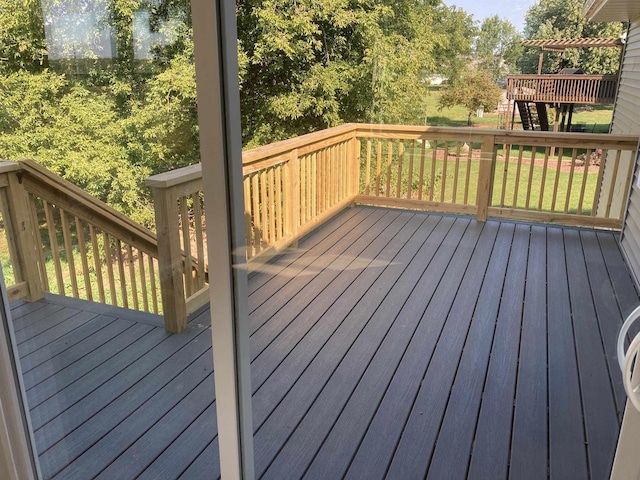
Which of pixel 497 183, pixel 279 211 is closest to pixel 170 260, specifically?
pixel 497 183

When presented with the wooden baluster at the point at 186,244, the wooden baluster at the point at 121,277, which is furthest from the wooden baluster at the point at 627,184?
the wooden baluster at the point at 121,277

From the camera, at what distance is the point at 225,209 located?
1.05 m

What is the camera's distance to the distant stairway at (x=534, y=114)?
4.41ft

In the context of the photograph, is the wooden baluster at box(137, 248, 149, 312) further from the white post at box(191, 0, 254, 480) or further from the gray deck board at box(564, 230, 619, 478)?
the gray deck board at box(564, 230, 619, 478)

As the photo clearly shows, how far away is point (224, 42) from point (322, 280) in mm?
2241

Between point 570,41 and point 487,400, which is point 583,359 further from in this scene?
point 570,41

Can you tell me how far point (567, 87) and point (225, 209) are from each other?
0.84 meters

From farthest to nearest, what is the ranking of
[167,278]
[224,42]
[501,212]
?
[501,212]
[167,278]
[224,42]

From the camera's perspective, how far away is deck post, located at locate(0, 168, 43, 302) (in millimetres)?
1298

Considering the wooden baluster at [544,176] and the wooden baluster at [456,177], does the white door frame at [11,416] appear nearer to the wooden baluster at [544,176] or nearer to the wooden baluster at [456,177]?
the wooden baluster at [544,176]

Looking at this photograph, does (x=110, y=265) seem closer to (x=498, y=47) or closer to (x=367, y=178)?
(x=498, y=47)

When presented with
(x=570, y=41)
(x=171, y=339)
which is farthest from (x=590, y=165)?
(x=171, y=339)

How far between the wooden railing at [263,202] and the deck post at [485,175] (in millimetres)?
639

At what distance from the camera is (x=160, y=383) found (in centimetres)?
156
